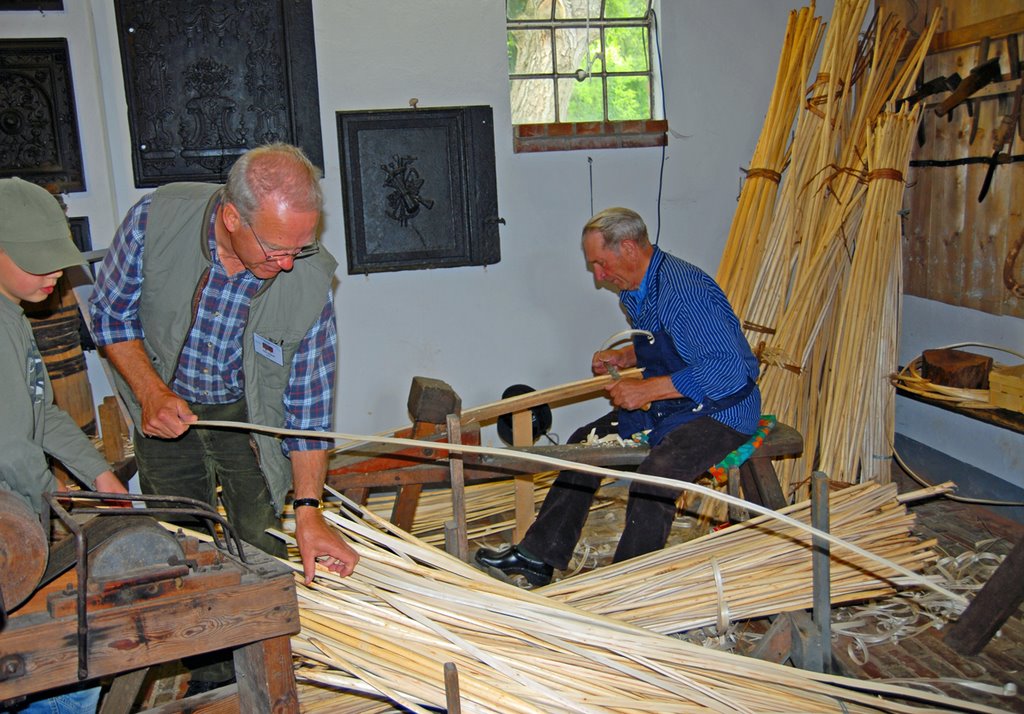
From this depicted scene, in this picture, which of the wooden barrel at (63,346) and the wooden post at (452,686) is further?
the wooden barrel at (63,346)

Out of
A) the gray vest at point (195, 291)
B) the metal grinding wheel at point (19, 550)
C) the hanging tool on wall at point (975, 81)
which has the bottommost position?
the metal grinding wheel at point (19, 550)

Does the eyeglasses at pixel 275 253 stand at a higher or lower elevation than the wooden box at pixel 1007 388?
higher

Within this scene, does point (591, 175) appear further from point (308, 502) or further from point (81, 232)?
point (308, 502)

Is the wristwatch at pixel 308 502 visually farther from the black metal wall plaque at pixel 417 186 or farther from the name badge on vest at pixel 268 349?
the black metal wall plaque at pixel 417 186

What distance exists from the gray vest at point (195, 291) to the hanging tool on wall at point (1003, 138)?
3204 millimetres

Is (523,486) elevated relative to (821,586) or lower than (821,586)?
lower

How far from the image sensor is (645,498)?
3.29m

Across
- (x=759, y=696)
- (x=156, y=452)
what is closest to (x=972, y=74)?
(x=759, y=696)

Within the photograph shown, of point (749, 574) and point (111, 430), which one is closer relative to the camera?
point (749, 574)

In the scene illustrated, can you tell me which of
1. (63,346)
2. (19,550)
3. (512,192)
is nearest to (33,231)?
(19,550)

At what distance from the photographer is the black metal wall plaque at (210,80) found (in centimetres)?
421

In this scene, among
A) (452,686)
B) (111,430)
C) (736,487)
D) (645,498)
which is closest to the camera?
(452,686)

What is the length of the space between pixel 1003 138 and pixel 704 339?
1.95 metres

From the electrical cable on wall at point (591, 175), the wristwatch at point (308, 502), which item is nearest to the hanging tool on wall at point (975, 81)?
the electrical cable on wall at point (591, 175)
